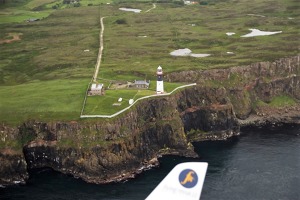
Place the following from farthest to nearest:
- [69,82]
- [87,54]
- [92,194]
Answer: [87,54], [69,82], [92,194]

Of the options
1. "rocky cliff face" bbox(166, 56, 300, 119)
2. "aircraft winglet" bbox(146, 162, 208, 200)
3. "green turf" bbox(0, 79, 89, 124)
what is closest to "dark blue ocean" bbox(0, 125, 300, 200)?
"green turf" bbox(0, 79, 89, 124)

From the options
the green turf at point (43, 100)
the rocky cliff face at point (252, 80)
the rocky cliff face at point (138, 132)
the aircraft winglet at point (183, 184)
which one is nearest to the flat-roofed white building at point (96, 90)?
the green turf at point (43, 100)

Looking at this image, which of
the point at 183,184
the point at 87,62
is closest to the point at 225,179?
the point at 183,184

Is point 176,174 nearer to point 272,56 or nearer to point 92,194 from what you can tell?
point 92,194

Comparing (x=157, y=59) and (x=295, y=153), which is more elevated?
(x=157, y=59)

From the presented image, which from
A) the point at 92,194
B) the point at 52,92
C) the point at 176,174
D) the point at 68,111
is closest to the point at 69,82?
the point at 52,92
